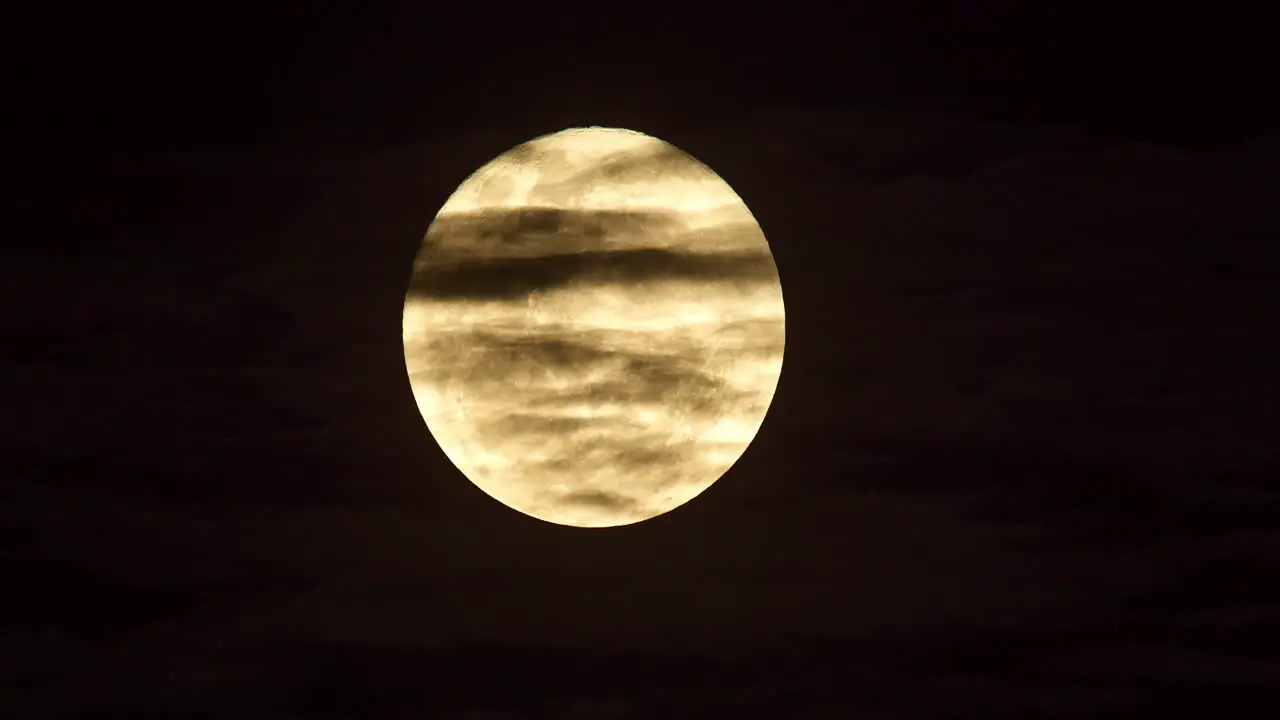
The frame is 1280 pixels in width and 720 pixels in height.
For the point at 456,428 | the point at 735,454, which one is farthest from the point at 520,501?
the point at 735,454

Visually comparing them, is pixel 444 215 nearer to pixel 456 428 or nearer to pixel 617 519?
pixel 456 428

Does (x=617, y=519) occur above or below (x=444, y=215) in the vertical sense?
below

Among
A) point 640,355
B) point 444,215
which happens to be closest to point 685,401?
point 640,355

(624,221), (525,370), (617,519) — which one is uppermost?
(624,221)

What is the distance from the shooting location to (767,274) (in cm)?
1408

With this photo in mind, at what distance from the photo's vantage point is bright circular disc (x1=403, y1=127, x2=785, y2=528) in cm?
1363

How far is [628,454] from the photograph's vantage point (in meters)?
13.6

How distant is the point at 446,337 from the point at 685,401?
1.75 metres

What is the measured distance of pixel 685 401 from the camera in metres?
13.8

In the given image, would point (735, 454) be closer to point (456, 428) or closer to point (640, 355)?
point (640, 355)

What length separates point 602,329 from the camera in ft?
44.8

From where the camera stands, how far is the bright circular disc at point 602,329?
13633mm

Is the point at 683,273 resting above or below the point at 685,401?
above

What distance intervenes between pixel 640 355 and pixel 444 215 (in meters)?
1.79
